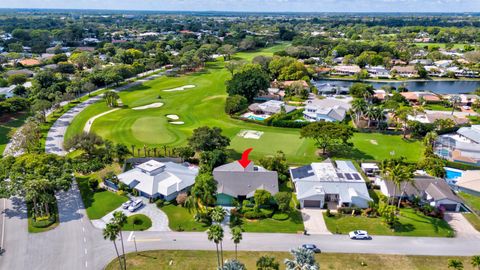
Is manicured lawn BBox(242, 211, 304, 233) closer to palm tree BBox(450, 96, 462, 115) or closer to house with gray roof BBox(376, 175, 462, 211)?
house with gray roof BBox(376, 175, 462, 211)

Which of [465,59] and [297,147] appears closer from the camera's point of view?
[297,147]

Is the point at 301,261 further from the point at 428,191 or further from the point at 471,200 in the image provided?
the point at 471,200

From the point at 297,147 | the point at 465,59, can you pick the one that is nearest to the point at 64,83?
the point at 297,147

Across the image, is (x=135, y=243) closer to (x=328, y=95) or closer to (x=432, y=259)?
(x=432, y=259)

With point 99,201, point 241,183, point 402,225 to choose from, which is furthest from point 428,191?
point 99,201

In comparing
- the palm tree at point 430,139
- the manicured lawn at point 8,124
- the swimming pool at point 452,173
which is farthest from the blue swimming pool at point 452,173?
the manicured lawn at point 8,124
